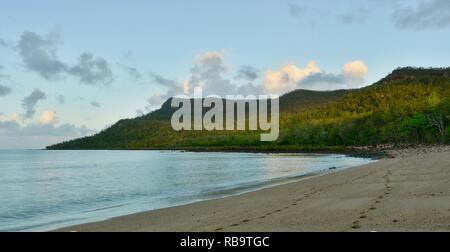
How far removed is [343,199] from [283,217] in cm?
508

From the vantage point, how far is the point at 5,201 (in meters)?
35.4

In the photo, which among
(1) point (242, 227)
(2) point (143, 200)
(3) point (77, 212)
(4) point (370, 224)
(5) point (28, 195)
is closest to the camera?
(4) point (370, 224)

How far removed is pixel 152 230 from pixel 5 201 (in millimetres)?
23471

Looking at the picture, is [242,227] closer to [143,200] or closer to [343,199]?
[343,199]

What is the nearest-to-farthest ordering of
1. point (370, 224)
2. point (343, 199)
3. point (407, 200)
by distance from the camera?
point (370, 224) < point (407, 200) < point (343, 199)

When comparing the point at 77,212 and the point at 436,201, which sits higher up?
the point at 436,201

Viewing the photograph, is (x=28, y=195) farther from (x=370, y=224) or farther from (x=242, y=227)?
(x=370, y=224)

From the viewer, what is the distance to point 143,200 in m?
33.1
